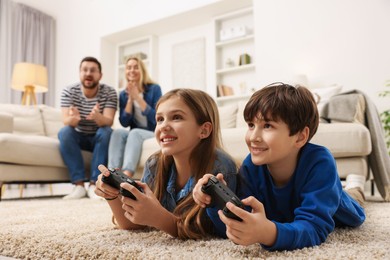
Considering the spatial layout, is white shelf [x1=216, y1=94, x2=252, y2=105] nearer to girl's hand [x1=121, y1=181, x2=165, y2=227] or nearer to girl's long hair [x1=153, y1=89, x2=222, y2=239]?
girl's long hair [x1=153, y1=89, x2=222, y2=239]

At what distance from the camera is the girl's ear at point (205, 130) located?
3.19 ft

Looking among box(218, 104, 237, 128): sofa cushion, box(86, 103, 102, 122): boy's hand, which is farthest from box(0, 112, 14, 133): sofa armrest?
box(218, 104, 237, 128): sofa cushion

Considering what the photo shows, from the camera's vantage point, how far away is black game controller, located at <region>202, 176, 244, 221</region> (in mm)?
605

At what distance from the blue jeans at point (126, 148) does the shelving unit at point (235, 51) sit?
2082 millimetres

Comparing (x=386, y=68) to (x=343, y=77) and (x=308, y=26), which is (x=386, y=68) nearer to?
Result: (x=343, y=77)

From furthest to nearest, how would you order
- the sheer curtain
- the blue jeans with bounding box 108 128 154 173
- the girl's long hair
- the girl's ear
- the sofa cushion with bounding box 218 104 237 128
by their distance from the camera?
the sheer curtain → the sofa cushion with bounding box 218 104 237 128 → the blue jeans with bounding box 108 128 154 173 → the girl's ear → the girl's long hair

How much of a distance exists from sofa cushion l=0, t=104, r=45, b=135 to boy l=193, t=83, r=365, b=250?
2.60 m

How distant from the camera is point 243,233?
608 millimetres

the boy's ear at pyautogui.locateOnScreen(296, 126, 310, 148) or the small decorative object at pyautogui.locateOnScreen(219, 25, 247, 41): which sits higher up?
the small decorative object at pyautogui.locateOnScreen(219, 25, 247, 41)

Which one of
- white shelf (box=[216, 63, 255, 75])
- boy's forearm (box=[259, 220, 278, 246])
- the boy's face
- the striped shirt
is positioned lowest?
boy's forearm (box=[259, 220, 278, 246])

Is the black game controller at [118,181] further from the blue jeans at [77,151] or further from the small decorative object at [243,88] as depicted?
the small decorative object at [243,88]

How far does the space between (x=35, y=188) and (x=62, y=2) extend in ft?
8.92

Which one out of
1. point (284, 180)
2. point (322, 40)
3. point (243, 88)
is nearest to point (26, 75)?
point (243, 88)

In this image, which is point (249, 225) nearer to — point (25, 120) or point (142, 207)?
point (142, 207)
